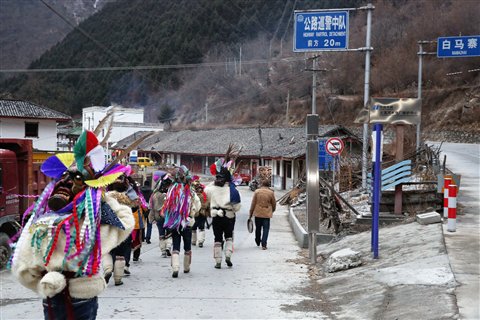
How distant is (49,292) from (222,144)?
47.8 m

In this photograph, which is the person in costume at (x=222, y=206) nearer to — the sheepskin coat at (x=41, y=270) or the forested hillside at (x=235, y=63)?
the sheepskin coat at (x=41, y=270)

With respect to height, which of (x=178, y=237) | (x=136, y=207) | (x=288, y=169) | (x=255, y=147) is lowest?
(x=288, y=169)

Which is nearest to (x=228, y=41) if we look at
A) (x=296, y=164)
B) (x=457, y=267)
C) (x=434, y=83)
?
(x=434, y=83)

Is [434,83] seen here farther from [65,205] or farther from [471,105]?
[65,205]

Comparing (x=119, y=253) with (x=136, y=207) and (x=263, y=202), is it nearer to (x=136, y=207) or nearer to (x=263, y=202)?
(x=136, y=207)

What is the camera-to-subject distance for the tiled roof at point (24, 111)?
44.2m

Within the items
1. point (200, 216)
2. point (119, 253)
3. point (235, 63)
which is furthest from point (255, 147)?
point (235, 63)

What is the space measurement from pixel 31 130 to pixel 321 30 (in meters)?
35.4

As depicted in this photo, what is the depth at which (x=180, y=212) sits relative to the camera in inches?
364

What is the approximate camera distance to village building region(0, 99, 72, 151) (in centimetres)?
4447

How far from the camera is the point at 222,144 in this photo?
52.0 metres

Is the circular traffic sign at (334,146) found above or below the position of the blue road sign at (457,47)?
below

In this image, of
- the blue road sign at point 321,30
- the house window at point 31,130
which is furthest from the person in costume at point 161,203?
the house window at point 31,130

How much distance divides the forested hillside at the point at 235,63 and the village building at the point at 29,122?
16945 mm
